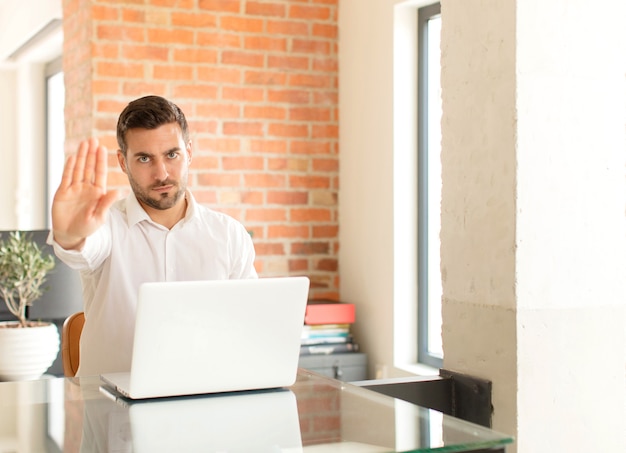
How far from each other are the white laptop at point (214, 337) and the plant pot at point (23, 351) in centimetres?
191

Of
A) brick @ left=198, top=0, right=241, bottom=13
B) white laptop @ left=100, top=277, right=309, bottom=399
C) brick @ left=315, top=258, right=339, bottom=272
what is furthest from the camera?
brick @ left=315, top=258, right=339, bottom=272

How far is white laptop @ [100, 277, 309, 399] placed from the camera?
1724 millimetres

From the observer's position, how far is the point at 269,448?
1396 millimetres

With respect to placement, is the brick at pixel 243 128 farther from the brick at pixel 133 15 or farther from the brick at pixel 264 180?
the brick at pixel 133 15

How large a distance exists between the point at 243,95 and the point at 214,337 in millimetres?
2769

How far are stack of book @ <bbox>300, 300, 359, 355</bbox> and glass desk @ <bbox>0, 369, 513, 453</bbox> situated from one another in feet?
7.60

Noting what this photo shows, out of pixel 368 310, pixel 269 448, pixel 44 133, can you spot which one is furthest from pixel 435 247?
pixel 44 133

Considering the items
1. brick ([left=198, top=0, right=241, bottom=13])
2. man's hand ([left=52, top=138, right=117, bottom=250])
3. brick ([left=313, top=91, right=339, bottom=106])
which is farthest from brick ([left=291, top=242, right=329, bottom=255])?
man's hand ([left=52, top=138, right=117, bottom=250])

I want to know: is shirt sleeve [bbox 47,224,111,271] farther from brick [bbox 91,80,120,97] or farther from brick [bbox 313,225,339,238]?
brick [bbox 313,225,339,238]

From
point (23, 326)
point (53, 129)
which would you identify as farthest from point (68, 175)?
point (53, 129)

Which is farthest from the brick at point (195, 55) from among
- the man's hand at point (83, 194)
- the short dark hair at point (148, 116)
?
the man's hand at point (83, 194)

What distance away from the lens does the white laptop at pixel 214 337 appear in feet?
5.66

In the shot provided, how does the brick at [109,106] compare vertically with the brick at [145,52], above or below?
below
